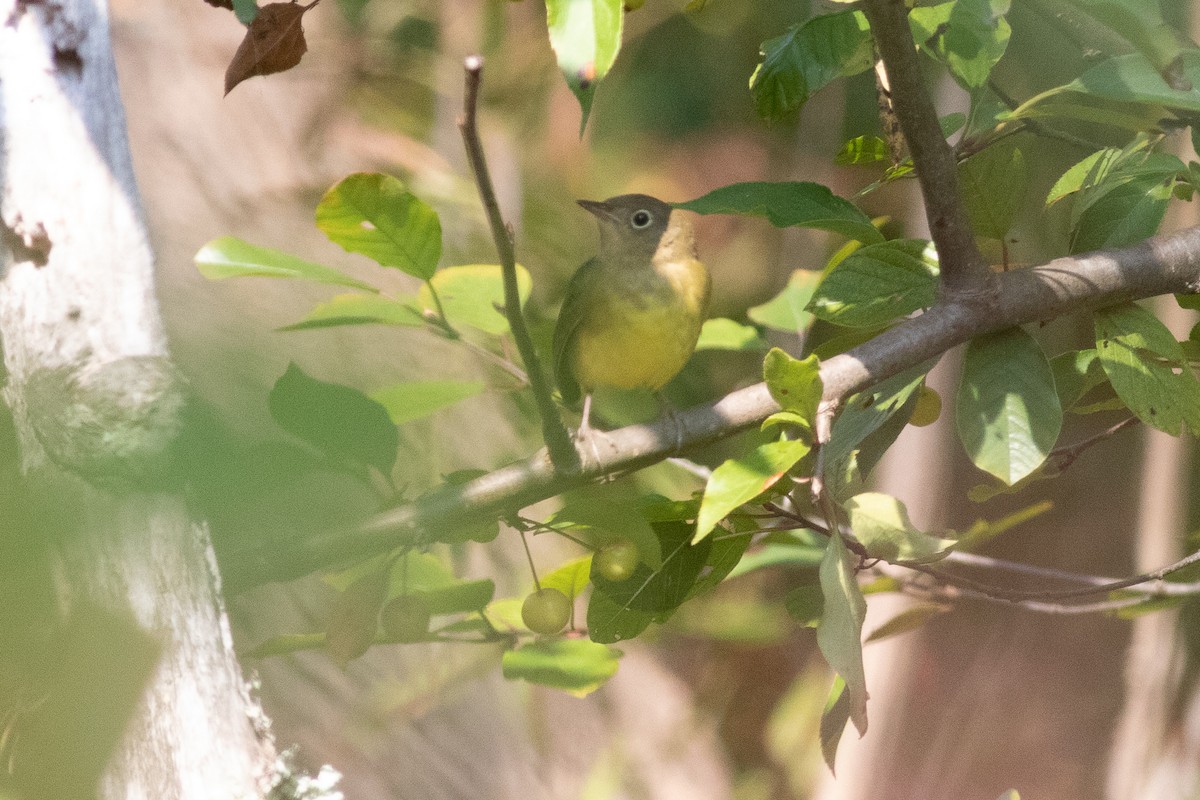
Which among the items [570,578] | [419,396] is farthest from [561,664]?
[419,396]

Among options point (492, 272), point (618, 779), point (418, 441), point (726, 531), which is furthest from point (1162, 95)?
point (618, 779)

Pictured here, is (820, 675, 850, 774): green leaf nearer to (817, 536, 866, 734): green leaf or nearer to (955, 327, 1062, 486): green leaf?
(817, 536, 866, 734): green leaf

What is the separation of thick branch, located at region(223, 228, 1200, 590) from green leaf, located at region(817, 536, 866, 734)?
0.13m

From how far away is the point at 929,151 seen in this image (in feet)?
1.86

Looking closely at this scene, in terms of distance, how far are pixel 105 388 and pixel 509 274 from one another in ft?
0.85

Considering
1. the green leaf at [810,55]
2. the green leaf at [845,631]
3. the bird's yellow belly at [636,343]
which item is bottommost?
the bird's yellow belly at [636,343]

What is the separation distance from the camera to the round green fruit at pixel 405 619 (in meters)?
0.62

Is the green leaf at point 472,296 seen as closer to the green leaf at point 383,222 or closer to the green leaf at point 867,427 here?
the green leaf at point 383,222

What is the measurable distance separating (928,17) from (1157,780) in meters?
1.49

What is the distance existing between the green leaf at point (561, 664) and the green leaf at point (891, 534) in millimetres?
241

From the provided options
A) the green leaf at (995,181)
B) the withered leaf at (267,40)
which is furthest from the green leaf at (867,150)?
the withered leaf at (267,40)

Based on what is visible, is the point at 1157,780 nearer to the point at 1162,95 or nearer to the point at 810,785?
the point at 810,785

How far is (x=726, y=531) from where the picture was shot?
604mm

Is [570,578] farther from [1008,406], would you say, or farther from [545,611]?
[1008,406]
